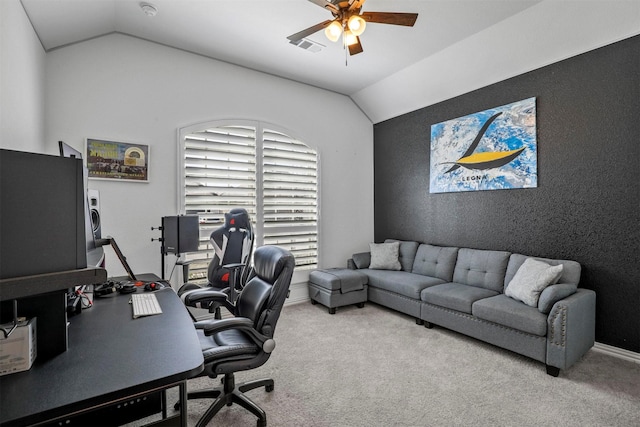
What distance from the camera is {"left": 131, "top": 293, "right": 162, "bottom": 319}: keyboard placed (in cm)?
173

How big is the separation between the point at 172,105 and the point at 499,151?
391 centimetres

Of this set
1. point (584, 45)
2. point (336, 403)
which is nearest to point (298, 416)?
point (336, 403)

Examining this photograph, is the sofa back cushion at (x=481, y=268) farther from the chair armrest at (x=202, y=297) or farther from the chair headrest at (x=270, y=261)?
the chair armrest at (x=202, y=297)

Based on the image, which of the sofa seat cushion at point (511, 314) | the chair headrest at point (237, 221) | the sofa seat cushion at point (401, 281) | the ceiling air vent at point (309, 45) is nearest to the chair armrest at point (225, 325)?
the chair headrest at point (237, 221)

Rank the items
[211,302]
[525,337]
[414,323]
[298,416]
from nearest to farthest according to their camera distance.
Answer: [298,416], [211,302], [525,337], [414,323]

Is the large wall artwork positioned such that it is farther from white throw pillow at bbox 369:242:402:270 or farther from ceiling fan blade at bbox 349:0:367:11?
ceiling fan blade at bbox 349:0:367:11

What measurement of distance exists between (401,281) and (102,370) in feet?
11.1

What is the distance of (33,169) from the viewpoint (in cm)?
104

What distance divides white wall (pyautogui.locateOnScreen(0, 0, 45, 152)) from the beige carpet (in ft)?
7.26

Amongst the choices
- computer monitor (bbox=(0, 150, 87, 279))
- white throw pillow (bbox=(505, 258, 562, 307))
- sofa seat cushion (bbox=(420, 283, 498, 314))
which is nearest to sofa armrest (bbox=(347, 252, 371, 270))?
sofa seat cushion (bbox=(420, 283, 498, 314))

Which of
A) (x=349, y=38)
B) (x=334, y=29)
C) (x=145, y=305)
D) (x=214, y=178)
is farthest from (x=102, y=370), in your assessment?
(x=214, y=178)

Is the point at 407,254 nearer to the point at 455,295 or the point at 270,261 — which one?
the point at 455,295

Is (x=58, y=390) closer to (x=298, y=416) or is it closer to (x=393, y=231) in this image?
(x=298, y=416)

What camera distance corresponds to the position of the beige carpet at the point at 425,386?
2.02m
